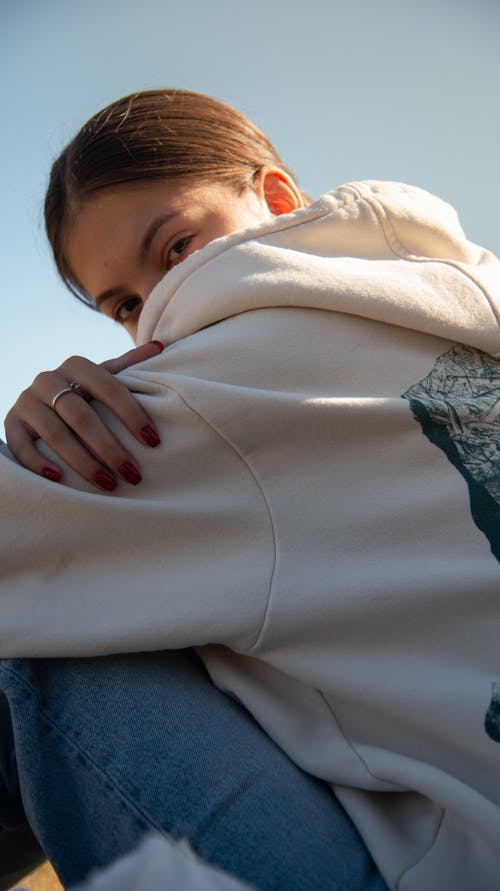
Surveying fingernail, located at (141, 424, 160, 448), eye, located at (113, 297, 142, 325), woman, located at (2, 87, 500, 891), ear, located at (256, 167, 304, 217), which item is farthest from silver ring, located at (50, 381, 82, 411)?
ear, located at (256, 167, 304, 217)

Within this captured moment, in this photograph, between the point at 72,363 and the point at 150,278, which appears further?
the point at 150,278

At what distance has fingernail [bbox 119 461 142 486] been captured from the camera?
71cm

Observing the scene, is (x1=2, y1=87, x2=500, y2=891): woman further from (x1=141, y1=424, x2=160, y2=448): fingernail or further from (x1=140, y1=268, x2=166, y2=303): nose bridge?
(x1=140, y1=268, x2=166, y2=303): nose bridge

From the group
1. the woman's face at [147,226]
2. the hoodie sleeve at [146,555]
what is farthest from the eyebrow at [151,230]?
the hoodie sleeve at [146,555]

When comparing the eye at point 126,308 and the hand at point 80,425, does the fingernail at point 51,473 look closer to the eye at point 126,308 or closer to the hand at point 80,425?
the hand at point 80,425

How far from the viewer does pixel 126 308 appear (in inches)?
48.1

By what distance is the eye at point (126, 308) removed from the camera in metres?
1.20

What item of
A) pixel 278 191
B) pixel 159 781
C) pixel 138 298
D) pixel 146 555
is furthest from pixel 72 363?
pixel 278 191

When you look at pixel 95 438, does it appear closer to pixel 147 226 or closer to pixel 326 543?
pixel 326 543

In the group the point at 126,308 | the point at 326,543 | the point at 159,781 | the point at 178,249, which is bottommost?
the point at 159,781

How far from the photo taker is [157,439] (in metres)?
0.71

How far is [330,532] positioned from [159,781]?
0.29 metres

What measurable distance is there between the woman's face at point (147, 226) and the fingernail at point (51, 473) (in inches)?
19.8

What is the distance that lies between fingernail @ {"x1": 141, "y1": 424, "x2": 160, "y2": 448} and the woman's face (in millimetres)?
471
